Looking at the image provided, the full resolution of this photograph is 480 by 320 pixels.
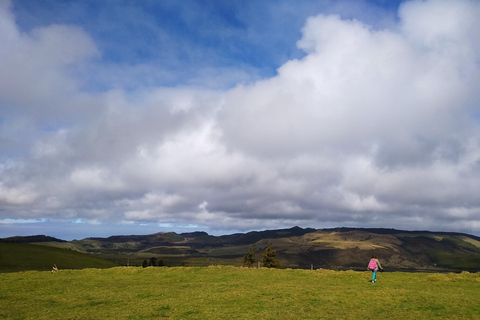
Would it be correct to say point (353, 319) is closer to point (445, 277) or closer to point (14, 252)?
point (445, 277)

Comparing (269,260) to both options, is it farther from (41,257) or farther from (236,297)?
(41,257)

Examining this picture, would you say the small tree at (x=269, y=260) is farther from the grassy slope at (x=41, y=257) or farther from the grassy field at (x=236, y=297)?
the grassy slope at (x=41, y=257)

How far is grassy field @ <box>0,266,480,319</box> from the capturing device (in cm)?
2159

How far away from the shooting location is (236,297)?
27.2 meters

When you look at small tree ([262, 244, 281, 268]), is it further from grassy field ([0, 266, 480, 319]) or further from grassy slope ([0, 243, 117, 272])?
grassy slope ([0, 243, 117, 272])

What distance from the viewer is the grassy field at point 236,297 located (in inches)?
850

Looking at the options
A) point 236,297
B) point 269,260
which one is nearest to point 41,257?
point 269,260

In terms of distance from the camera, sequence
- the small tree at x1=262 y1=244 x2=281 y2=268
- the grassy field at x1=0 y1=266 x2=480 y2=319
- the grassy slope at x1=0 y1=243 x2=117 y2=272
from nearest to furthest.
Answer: the grassy field at x1=0 y1=266 x2=480 y2=319 → the small tree at x1=262 y1=244 x2=281 y2=268 → the grassy slope at x1=0 y1=243 x2=117 y2=272

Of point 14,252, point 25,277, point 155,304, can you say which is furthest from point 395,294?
point 14,252

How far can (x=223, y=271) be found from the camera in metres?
46.3

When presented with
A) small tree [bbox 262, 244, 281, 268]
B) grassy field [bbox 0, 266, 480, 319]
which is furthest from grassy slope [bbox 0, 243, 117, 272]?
grassy field [bbox 0, 266, 480, 319]

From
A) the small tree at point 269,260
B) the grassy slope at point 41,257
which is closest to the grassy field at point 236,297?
the small tree at point 269,260

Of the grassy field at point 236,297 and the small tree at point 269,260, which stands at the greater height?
the grassy field at point 236,297

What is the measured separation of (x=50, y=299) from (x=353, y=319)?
24.2 m
